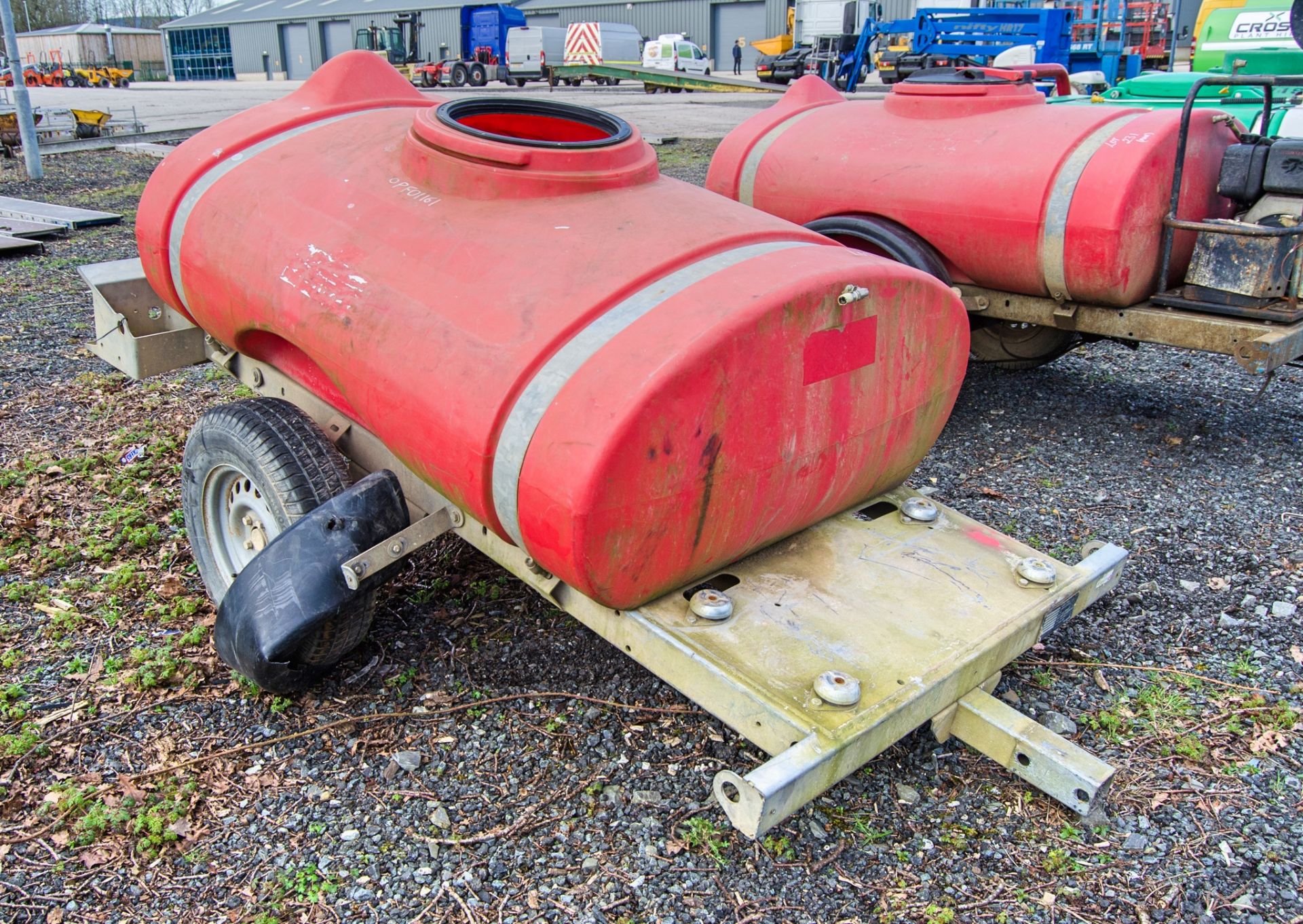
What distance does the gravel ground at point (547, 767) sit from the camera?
7.14 ft

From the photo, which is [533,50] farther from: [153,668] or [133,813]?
[133,813]

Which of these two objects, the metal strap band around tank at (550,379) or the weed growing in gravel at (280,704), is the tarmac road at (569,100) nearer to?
the weed growing in gravel at (280,704)

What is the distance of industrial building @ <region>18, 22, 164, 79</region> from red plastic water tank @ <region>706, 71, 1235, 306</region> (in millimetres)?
62262

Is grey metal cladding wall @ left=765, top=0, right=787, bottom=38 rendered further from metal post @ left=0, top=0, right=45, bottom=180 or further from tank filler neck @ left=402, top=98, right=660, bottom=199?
tank filler neck @ left=402, top=98, right=660, bottom=199

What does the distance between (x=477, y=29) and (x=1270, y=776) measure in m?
37.0

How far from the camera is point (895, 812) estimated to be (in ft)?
7.94

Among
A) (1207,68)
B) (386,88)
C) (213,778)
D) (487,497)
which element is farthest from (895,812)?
(1207,68)

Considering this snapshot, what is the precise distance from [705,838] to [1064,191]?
3154 mm

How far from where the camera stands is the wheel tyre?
5398 millimetres

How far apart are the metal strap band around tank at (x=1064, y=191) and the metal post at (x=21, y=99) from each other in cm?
1137

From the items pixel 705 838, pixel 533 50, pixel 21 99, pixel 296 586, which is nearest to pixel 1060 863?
pixel 705 838

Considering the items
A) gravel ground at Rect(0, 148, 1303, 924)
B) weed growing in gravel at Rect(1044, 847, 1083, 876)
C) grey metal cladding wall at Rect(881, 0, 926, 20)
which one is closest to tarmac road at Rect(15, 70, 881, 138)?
grey metal cladding wall at Rect(881, 0, 926, 20)

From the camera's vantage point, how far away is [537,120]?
3.03m

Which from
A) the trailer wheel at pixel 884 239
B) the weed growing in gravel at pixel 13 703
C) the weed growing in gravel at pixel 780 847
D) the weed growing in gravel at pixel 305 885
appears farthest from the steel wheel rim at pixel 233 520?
the trailer wheel at pixel 884 239
